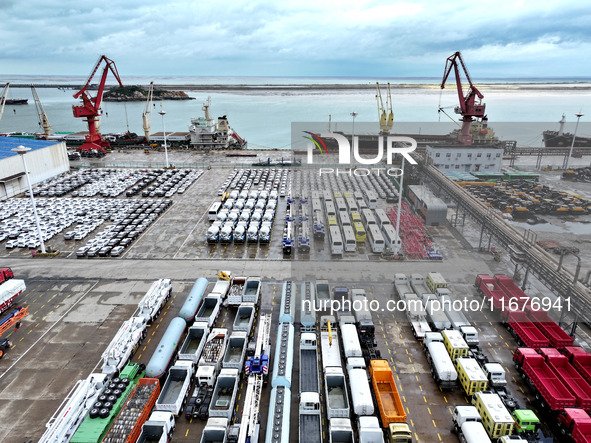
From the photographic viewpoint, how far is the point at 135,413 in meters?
22.4

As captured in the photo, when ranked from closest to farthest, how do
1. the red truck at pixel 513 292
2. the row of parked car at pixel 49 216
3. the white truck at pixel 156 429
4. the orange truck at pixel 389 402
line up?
the orange truck at pixel 389 402 < the white truck at pixel 156 429 < the red truck at pixel 513 292 < the row of parked car at pixel 49 216

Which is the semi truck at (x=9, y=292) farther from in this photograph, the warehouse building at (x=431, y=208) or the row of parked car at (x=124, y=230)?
the warehouse building at (x=431, y=208)

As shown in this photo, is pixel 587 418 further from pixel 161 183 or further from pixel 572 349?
pixel 161 183

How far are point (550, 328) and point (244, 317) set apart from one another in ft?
85.9

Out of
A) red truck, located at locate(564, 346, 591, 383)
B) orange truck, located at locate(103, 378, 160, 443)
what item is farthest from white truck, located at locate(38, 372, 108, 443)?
red truck, located at locate(564, 346, 591, 383)

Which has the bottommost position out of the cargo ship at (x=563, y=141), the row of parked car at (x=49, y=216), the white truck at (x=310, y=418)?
the white truck at (x=310, y=418)

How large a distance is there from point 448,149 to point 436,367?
55894 millimetres

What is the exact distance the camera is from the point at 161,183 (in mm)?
76312

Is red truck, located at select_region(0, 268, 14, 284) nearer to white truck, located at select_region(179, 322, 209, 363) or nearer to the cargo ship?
white truck, located at select_region(179, 322, 209, 363)

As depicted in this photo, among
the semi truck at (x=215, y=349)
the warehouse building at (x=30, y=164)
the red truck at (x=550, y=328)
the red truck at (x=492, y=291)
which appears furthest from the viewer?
the warehouse building at (x=30, y=164)

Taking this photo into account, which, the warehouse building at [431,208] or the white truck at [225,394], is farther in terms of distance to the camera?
the warehouse building at [431,208]

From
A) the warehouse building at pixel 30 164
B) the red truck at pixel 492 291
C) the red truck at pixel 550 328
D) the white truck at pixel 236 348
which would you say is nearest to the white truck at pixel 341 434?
the white truck at pixel 236 348

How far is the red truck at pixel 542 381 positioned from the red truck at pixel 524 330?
1780mm

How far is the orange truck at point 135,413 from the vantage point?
21.0 meters
